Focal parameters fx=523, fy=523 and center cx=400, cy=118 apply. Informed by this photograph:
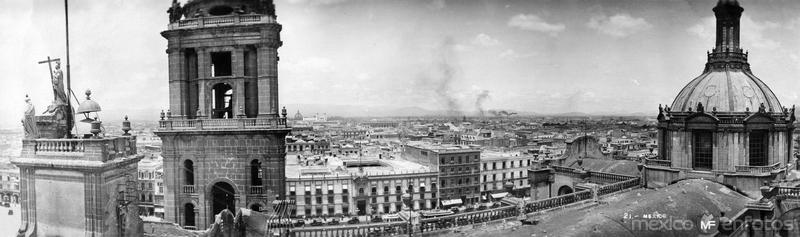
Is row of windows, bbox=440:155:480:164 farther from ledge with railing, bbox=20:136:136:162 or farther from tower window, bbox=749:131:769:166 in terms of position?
ledge with railing, bbox=20:136:136:162

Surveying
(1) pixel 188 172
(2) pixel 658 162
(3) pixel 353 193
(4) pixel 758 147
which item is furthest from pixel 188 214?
(3) pixel 353 193

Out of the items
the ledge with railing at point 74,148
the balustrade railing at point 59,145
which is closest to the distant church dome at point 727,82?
the ledge with railing at point 74,148

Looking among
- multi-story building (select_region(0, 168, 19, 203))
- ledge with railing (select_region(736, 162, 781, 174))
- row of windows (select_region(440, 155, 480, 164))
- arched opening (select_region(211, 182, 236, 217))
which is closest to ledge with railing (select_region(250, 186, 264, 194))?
arched opening (select_region(211, 182, 236, 217))

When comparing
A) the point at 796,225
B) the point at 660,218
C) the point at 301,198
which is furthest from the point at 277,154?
the point at 301,198

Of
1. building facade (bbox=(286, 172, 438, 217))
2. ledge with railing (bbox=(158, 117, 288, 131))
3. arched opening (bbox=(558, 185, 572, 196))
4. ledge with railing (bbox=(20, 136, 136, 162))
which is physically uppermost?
ledge with railing (bbox=(158, 117, 288, 131))

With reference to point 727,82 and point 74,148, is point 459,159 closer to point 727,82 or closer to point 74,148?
point 727,82

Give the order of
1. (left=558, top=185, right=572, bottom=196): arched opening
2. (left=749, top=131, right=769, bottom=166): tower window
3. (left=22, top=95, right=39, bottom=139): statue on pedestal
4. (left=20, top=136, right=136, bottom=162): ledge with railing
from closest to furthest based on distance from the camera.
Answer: (left=20, top=136, right=136, bottom=162): ledge with railing → (left=22, top=95, right=39, bottom=139): statue on pedestal → (left=749, top=131, right=769, bottom=166): tower window → (left=558, top=185, right=572, bottom=196): arched opening
